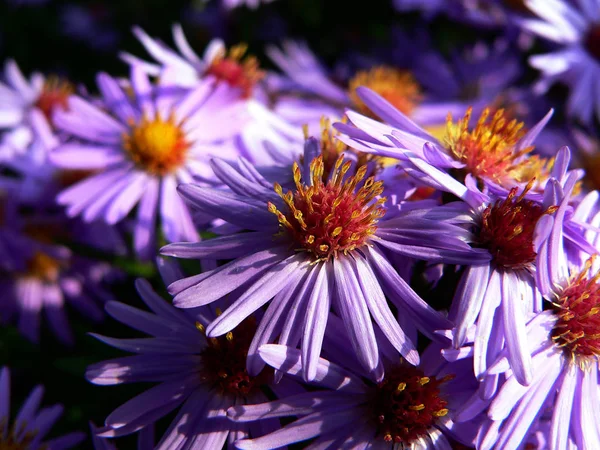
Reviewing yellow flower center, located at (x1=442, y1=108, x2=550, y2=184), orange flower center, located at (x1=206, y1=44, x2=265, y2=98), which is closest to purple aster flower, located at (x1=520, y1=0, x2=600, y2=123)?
orange flower center, located at (x1=206, y1=44, x2=265, y2=98)

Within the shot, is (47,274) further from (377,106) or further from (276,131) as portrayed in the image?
(377,106)

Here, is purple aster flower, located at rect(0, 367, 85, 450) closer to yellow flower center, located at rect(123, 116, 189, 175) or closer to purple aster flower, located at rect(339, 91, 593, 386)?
yellow flower center, located at rect(123, 116, 189, 175)

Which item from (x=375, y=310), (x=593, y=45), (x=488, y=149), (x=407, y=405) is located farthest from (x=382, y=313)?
(x=593, y=45)

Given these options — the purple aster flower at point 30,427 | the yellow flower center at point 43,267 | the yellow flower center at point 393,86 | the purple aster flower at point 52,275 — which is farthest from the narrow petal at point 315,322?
the yellow flower center at point 393,86

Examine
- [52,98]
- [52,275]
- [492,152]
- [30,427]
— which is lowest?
[30,427]

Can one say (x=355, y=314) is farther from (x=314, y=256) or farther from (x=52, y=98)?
(x=52, y=98)

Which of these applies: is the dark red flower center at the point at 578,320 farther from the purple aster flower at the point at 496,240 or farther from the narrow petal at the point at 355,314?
the narrow petal at the point at 355,314
